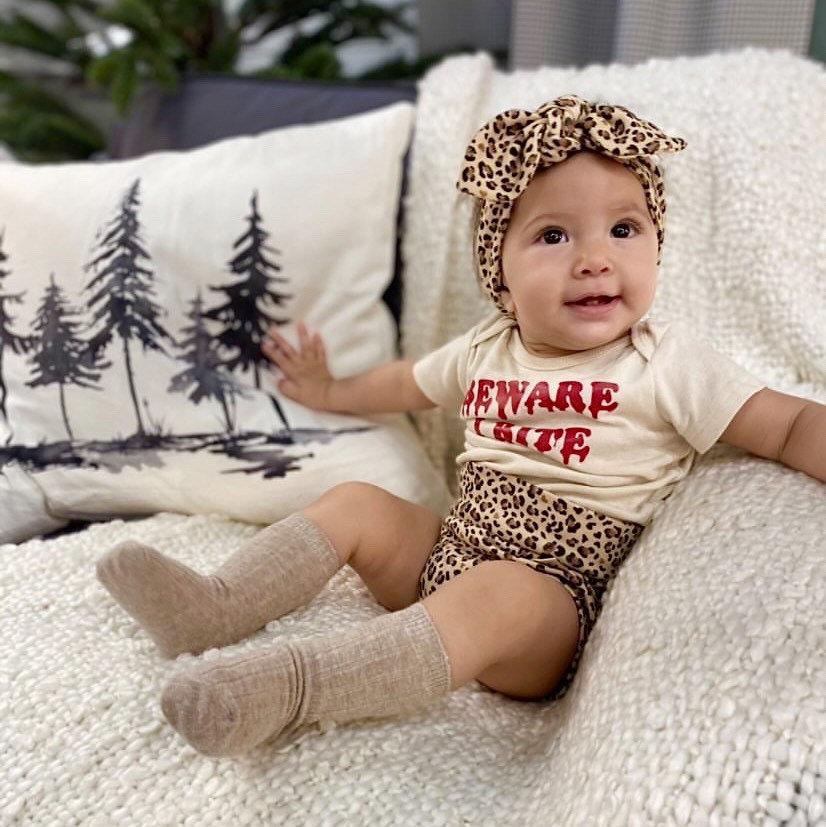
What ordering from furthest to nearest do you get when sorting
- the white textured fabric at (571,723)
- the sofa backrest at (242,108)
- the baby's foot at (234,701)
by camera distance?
the sofa backrest at (242,108), the baby's foot at (234,701), the white textured fabric at (571,723)

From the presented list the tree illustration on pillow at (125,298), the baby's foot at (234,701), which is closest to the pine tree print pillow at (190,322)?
the tree illustration on pillow at (125,298)

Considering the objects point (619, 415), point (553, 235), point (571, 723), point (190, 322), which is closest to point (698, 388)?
point (619, 415)

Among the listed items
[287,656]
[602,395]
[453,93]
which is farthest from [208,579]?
[453,93]

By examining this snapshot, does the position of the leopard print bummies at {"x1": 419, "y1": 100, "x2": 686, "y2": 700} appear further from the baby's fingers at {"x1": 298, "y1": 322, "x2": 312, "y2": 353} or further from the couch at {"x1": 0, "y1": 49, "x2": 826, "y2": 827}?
the baby's fingers at {"x1": 298, "y1": 322, "x2": 312, "y2": 353}

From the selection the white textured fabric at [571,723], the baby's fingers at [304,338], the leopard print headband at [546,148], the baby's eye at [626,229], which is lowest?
the white textured fabric at [571,723]

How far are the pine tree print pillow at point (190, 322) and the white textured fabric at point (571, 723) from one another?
0.22m

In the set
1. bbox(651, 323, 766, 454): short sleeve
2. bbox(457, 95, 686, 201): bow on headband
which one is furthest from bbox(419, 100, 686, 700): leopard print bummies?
bbox(651, 323, 766, 454): short sleeve

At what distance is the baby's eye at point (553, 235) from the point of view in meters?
0.76

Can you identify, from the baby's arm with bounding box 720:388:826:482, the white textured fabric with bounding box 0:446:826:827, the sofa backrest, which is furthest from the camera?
the sofa backrest

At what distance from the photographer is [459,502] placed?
87 cm

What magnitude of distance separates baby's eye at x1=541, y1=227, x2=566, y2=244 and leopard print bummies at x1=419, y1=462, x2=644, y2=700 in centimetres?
22

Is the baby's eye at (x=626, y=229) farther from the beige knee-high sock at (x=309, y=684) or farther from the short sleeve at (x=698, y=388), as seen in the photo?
the beige knee-high sock at (x=309, y=684)

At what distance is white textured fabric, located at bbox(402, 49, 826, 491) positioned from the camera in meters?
0.92

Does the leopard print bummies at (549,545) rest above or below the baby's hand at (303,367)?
below
